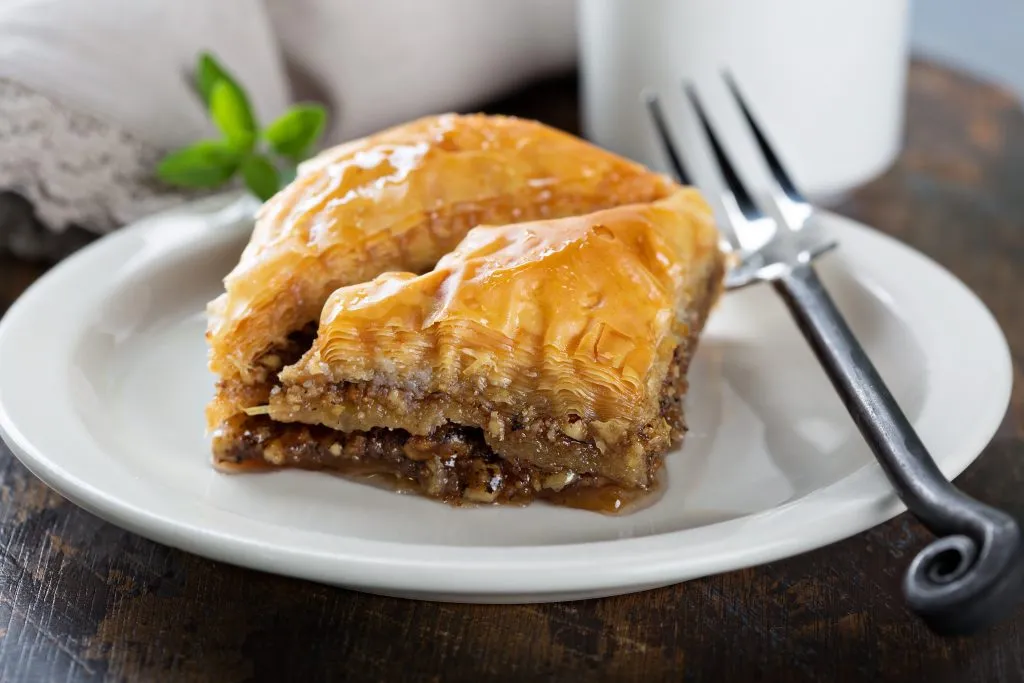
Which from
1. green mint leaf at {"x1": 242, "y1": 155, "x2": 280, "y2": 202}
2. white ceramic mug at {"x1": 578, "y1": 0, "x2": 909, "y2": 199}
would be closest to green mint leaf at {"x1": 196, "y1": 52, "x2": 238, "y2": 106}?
green mint leaf at {"x1": 242, "y1": 155, "x2": 280, "y2": 202}

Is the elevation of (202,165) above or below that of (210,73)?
below

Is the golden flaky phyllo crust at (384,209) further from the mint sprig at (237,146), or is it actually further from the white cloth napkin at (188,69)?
the white cloth napkin at (188,69)

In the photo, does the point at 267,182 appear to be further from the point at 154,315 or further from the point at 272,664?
the point at 272,664

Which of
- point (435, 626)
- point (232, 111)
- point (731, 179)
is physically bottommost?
point (731, 179)

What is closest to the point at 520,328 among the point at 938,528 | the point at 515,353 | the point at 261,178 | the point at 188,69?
the point at 515,353

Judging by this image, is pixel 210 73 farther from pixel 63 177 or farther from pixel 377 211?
pixel 377 211

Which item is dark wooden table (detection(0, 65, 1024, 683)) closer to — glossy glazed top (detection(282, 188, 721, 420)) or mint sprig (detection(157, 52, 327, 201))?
glossy glazed top (detection(282, 188, 721, 420))

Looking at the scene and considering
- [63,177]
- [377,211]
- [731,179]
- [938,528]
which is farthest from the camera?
[63,177]
